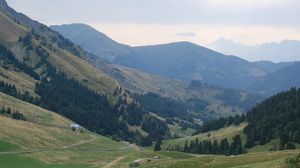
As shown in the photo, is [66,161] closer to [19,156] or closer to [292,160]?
Answer: [19,156]

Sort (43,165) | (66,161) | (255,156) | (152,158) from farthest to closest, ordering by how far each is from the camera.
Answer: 1. (66,161)
2. (43,165)
3. (152,158)
4. (255,156)

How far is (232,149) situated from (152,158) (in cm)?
6244

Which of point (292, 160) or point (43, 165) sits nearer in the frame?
point (292, 160)

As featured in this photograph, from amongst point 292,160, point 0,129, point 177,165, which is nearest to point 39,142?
point 0,129

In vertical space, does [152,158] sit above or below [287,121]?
below

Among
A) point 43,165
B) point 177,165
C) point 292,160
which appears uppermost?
point 292,160

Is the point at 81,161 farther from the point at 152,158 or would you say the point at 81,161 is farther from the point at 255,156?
the point at 255,156

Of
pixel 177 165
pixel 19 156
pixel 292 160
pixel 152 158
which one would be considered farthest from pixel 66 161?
pixel 292 160

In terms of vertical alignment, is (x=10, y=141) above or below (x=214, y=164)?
below

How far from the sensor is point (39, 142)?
7717 inches

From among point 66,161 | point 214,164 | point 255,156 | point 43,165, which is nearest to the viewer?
point 214,164

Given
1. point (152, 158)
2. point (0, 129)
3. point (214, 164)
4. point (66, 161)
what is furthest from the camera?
point (0, 129)

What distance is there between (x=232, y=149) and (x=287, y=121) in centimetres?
2533

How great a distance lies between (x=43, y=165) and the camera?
6245 inches
